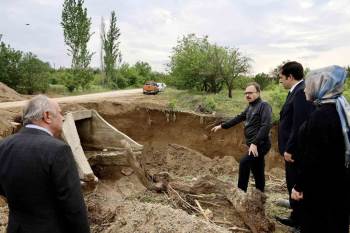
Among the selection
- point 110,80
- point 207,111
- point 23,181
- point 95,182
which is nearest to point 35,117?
point 23,181

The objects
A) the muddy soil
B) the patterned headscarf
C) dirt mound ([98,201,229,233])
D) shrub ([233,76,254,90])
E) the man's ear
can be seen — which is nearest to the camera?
the man's ear

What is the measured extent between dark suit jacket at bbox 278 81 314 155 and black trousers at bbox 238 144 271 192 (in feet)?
3.22

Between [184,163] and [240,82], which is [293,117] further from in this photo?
[240,82]

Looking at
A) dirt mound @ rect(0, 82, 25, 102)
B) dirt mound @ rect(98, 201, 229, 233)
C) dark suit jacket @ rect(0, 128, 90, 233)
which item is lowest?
dirt mound @ rect(98, 201, 229, 233)

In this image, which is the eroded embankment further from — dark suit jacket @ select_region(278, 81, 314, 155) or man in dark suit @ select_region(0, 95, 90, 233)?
man in dark suit @ select_region(0, 95, 90, 233)

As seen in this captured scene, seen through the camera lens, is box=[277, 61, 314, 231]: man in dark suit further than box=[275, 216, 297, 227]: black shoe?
No

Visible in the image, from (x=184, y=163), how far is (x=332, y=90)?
6.65 metres

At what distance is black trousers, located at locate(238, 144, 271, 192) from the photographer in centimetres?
605

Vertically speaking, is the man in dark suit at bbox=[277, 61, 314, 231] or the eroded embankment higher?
the man in dark suit at bbox=[277, 61, 314, 231]

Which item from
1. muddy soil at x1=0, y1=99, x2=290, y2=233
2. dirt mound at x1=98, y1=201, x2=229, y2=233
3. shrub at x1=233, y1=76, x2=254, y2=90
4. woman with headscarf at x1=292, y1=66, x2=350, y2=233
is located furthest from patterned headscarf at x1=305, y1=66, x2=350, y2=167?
shrub at x1=233, y1=76, x2=254, y2=90

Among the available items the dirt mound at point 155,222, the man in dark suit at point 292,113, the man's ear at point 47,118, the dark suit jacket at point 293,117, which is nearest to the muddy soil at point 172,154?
the dirt mound at point 155,222

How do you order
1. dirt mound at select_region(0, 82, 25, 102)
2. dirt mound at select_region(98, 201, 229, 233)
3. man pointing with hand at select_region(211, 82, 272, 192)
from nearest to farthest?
dirt mound at select_region(98, 201, 229, 233) → man pointing with hand at select_region(211, 82, 272, 192) → dirt mound at select_region(0, 82, 25, 102)

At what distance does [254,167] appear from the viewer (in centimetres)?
622

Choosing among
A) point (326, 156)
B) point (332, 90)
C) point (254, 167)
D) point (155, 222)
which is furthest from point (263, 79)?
point (326, 156)
